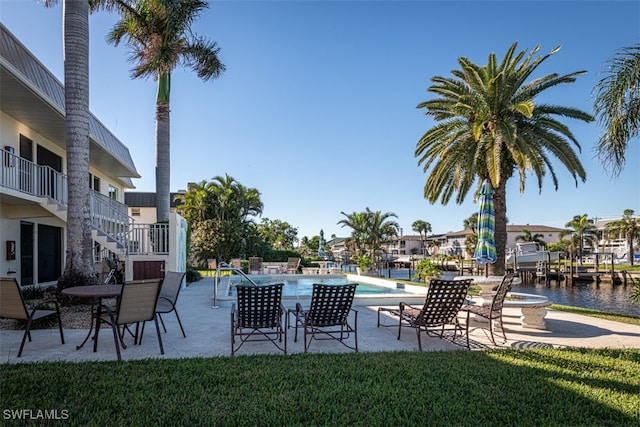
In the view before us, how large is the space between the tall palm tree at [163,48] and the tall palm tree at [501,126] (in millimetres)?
9962

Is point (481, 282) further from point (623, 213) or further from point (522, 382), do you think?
point (623, 213)

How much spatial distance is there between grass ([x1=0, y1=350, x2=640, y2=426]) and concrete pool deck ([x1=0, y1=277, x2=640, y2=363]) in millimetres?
551

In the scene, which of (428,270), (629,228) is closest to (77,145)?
(428,270)

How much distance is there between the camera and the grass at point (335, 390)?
341 centimetres

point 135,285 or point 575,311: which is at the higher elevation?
point 135,285

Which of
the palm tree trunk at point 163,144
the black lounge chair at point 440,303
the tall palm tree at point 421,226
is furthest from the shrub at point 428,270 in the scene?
the tall palm tree at point 421,226

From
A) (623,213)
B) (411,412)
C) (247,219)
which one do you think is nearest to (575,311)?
(411,412)

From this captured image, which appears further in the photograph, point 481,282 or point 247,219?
point 247,219

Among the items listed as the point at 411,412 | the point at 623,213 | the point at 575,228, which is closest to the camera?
the point at 411,412

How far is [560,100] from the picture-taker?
43.1 feet

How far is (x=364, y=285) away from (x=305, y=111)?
10.2 metres

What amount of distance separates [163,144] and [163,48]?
4529 mm

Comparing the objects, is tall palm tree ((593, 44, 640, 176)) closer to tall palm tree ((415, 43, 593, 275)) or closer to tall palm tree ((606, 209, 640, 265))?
tall palm tree ((415, 43, 593, 275))

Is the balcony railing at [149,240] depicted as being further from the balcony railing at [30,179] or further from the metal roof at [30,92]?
the metal roof at [30,92]
